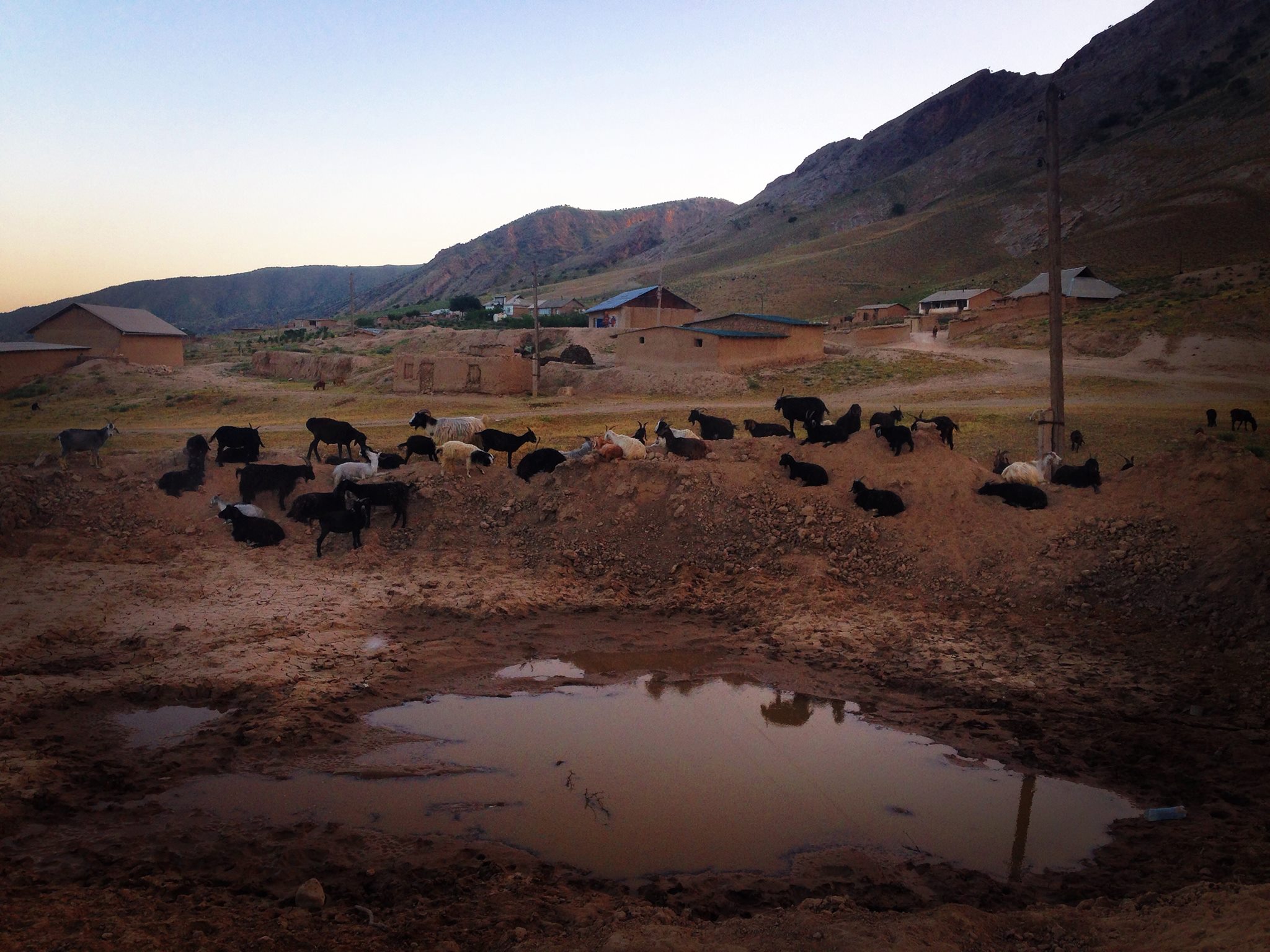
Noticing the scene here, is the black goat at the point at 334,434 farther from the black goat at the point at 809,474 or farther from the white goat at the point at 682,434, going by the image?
the black goat at the point at 809,474

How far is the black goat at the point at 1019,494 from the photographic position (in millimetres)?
12156

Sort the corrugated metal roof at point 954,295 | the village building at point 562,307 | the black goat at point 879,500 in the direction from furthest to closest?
the village building at point 562,307 → the corrugated metal roof at point 954,295 → the black goat at point 879,500

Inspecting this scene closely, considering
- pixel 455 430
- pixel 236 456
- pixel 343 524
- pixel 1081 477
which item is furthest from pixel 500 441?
pixel 1081 477

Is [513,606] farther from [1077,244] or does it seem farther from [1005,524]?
[1077,244]

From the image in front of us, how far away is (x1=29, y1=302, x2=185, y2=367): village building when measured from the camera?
41.8 meters

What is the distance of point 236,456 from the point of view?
14.8 metres

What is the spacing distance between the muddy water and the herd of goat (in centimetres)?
548

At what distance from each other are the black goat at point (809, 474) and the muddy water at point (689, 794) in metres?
5.47

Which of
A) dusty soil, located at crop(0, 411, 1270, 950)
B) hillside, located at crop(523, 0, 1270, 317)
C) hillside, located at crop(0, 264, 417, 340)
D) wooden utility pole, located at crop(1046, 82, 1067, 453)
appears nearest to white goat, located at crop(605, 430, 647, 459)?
dusty soil, located at crop(0, 411, 1270, 950)

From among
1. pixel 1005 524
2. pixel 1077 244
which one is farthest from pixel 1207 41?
pixel 1005 524

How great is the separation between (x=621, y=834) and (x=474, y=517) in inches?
316

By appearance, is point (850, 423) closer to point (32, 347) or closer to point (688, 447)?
point (688, 447)

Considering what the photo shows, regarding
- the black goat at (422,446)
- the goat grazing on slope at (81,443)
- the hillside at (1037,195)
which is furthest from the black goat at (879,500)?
the hillside at (1037,195)

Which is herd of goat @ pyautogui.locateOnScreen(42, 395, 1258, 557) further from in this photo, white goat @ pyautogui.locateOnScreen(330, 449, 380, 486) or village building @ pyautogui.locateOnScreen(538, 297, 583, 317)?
village building @ pyautogui.locateOnScreen(538, 297, 583, 317)
